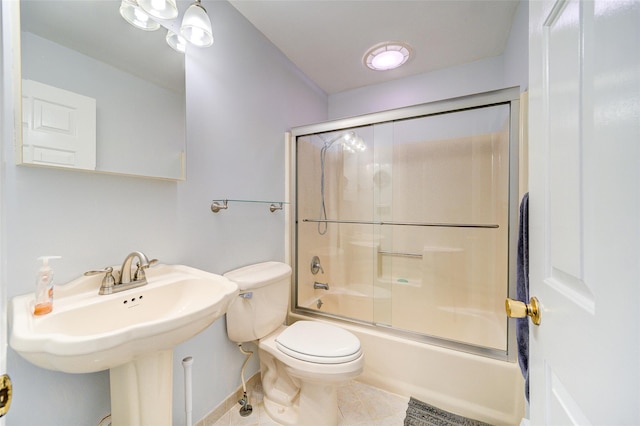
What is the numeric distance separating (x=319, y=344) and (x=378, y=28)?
197cm

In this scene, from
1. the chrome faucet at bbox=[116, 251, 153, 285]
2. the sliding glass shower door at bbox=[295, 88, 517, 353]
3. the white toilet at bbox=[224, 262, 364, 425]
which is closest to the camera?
the chrome faucet at bbox=[116, 251, 153, 285]

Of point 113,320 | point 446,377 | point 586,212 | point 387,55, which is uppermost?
point 387,55

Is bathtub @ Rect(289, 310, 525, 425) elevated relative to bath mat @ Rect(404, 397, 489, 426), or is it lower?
elevated

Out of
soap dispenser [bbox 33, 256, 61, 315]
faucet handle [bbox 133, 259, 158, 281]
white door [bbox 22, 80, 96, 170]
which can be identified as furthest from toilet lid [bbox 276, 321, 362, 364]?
white door [bbox 22, 80, 96, 170]

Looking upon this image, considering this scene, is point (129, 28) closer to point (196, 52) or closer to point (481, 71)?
point (196, 52)

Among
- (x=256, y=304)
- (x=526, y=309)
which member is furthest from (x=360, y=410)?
(x=526, y=309)

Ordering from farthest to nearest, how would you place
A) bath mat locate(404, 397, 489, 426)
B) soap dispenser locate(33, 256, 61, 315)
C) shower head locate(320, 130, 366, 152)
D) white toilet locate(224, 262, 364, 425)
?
shower head locate(320, 130, 366, 152), bath mat locate(404, 397, 489, 426), white toilet locate(224, 262, 364, 425), soap dispenser locate(33, 256, 61, 315)

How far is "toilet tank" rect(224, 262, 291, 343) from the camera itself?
1.38 metres

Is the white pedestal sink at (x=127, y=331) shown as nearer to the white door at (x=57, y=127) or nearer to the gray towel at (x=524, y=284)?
the white door at (x=57, y=127)

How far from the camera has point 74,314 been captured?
81 centimetres

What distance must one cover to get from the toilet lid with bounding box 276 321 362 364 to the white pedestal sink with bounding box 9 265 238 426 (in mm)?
533

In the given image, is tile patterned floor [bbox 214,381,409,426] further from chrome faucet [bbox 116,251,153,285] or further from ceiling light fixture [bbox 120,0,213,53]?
ceiling light fixture [bbox 120,0,213,53]

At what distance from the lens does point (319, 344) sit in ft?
4.33

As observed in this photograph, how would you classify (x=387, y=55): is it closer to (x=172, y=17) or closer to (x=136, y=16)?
(x=172, y=17)
